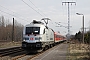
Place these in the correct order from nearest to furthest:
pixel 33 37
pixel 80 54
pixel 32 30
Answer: pixel 80 54
pixel 33 37
pixel 32 30

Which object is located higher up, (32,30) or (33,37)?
(32,30)

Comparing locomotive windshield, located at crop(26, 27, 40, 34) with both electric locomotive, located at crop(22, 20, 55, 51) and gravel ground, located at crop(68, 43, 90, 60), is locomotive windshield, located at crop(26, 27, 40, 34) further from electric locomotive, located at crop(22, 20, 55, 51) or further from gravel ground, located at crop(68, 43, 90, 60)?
gravel ground, located at crop(68, 43, 90, 60)

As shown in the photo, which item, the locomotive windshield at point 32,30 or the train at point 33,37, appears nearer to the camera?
the train at point 33,37

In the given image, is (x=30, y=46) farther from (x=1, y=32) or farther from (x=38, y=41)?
(x=1, y=32)

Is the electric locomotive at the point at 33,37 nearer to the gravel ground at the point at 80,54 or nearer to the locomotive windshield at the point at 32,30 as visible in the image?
the locomotive windshield at the point at 32,30

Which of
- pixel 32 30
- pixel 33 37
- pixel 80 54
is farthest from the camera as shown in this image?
pixel 32 30

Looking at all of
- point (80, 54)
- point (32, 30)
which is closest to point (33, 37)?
point (32, 30)

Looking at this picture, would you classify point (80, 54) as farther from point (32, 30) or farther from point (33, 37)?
point (32, 30)

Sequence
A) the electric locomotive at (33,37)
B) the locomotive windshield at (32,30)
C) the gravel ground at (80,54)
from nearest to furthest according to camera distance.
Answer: the gravel ground at (80,54) → the electric locomotive at (33,37) → the locomotive windshield at (32,30)

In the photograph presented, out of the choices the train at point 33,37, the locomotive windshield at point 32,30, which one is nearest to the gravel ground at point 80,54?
the train at point 33,37

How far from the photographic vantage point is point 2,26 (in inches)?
3494

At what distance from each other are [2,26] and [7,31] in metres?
5.80

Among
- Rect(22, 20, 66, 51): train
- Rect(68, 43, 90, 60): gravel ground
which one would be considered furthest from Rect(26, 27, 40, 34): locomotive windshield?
Rect(68, 43, 90, 60): gravel ground

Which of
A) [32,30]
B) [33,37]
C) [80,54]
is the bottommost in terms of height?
[80,54]
